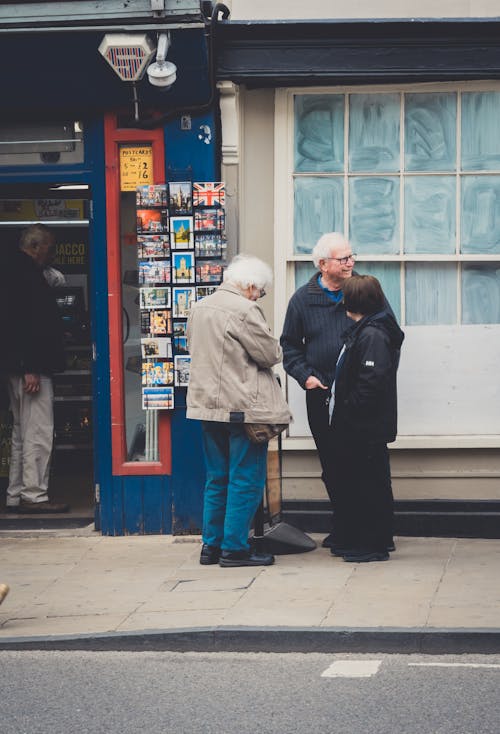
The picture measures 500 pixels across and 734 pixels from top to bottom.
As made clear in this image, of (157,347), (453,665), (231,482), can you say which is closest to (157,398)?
(157,347)

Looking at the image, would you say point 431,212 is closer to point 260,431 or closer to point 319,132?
point 319,132

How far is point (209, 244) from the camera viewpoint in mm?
8570

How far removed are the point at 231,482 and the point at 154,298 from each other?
162 cm

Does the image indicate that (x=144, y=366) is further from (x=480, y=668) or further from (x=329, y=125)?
(x=480, y=668)

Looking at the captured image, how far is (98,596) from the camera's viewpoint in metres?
7.24

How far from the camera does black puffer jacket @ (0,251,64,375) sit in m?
9.45

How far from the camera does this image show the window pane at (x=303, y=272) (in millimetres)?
8836

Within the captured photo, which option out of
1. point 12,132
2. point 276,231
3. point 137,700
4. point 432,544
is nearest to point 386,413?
point 432,544

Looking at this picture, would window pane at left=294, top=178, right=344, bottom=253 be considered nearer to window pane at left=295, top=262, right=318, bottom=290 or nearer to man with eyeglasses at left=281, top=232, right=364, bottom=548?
window pane at left=295, top=262, right=318, bottom=290

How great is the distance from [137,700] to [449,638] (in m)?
1.62

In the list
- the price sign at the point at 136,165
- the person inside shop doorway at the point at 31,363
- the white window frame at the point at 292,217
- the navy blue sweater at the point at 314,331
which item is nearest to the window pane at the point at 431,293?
the white window frame at the point at 292,217

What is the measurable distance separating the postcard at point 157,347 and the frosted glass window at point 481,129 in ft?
7.99

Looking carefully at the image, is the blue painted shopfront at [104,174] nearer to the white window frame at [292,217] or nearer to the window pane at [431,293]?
the white window frame at [292,217]

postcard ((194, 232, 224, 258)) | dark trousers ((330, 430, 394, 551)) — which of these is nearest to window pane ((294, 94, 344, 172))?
postcard ((194, 232, 224, 258))
